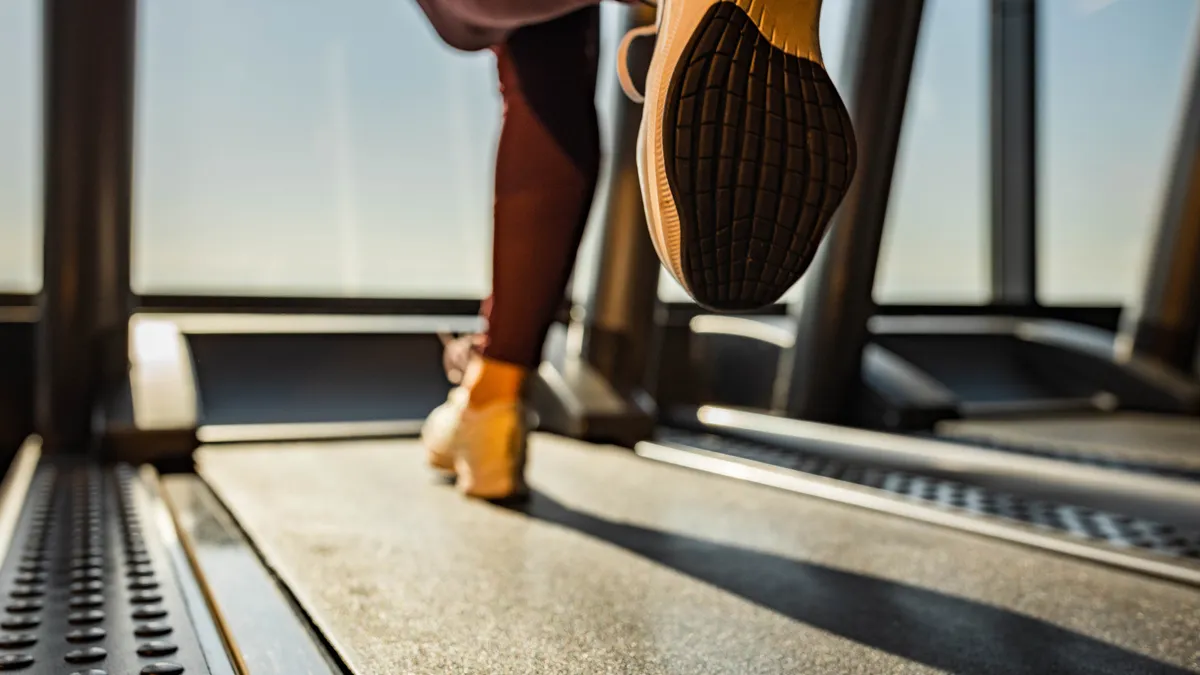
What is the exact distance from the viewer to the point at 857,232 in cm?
182

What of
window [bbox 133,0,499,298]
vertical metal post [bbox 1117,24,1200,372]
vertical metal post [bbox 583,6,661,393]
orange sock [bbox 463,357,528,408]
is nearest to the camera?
orange sock [bbox 463,357,528,408]

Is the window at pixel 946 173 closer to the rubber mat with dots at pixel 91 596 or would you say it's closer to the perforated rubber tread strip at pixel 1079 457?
the perforated rubber tread strip at pixel 1079 457

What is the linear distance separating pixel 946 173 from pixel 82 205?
2510 mm

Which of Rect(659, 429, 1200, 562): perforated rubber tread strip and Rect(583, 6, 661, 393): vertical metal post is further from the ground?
Rect(583, 6, 661, 393): vertical metal post

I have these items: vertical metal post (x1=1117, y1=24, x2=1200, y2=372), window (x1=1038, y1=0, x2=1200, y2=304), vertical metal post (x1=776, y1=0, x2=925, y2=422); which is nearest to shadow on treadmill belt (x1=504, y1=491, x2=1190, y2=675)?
vertical metal post (x1=776, y1=0, x2=925, y2=422)

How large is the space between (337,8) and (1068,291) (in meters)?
2.43

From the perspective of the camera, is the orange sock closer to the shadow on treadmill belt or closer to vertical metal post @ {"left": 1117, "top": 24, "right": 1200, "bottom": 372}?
the shadow on treadmill belt

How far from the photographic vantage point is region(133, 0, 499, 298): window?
2240 mm

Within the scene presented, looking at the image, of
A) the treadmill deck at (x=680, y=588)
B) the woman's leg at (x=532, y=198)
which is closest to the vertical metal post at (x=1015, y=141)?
the treadmill deck at (x=680, y=588)

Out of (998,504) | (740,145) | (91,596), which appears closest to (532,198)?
(740,145)

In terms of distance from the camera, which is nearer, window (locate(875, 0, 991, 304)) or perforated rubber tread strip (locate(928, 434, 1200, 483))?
perforated rubber tread strip (locate(928, 434, 1200, 483))

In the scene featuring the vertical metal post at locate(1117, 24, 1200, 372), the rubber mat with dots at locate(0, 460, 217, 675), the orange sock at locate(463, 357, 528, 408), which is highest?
the vertical metal post at locate(1117, 24, 1200, 372)

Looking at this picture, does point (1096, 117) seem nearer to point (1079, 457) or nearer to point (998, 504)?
point (1079, 457)

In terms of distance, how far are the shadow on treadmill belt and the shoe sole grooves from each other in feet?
0.85
